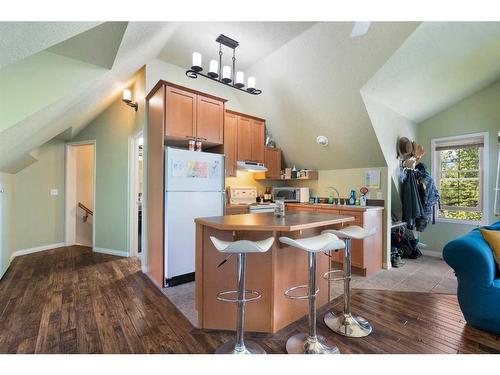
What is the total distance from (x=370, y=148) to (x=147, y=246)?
361cm

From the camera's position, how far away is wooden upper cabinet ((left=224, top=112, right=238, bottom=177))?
390cm

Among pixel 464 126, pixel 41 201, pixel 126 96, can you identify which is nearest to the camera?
pixel 126 96

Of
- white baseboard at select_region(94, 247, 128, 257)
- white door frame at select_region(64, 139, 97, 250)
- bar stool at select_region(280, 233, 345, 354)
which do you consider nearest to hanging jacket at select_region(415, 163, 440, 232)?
bar stool at select_region(280, 233, 345, 354)

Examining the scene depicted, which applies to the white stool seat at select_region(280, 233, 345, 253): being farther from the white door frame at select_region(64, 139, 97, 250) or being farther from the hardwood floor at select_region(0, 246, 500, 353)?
the white door frame at select_region(64, 139, 97, 250)

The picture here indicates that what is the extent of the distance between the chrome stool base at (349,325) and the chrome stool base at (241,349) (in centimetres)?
71

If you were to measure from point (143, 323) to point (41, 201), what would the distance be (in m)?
3.96

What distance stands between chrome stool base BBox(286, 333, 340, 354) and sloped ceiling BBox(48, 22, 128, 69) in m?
2.90

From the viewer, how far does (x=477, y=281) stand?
1.92 m

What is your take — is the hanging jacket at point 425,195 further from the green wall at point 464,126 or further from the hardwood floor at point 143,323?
the hardwood floor at point 143,323

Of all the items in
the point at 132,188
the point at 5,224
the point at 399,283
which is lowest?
the point at 399,283

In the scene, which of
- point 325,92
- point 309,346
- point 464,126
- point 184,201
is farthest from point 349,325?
point 464,126

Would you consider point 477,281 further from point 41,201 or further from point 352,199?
point 41,201

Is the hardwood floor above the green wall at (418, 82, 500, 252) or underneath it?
underneath
